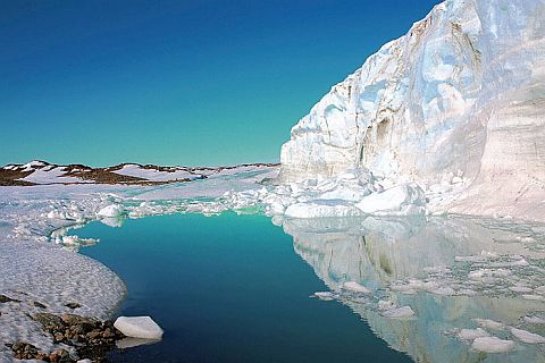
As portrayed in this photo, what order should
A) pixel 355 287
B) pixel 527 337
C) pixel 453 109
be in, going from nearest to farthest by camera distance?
pixel 527 337
pixel 355 287
pixel 453 109

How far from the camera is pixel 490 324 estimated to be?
15.9 feet

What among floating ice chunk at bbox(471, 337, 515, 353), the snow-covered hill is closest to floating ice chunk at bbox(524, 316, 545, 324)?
floating ice chunk at bbox(471, 337, 515, 353)

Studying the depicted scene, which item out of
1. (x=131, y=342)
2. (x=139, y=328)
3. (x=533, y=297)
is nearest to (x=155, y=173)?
(x=139, y=328)

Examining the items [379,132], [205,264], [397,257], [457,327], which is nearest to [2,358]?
[457,327]

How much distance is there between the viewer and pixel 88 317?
5504 millimetres

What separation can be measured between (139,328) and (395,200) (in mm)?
11181

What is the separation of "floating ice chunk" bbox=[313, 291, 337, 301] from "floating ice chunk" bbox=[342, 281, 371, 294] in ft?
1.04

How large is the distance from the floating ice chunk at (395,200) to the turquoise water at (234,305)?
4.32 meters

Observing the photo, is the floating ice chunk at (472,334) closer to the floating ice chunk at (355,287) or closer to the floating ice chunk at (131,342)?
the floating ice chunk at (355,287)

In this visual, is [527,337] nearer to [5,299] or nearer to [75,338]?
[75,338]

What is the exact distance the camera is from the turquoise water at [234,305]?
14.9 feet

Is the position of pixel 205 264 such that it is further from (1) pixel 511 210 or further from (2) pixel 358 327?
(1) pixel 511 210

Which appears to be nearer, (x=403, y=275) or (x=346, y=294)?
(x=346, y=294)

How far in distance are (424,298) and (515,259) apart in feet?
8.00
